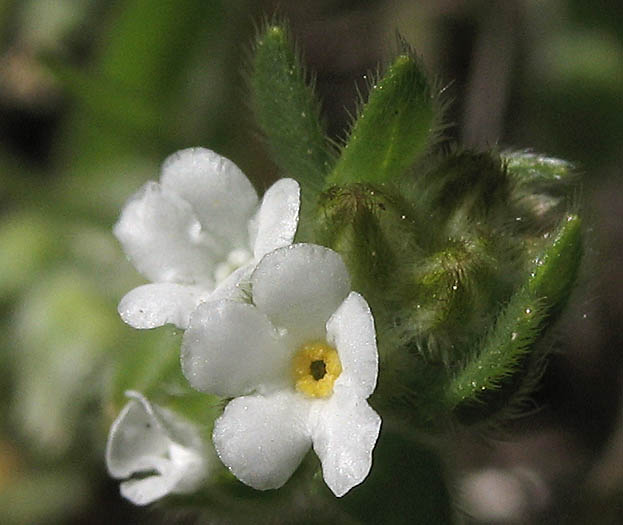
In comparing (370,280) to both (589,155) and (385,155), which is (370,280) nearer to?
(385,155)

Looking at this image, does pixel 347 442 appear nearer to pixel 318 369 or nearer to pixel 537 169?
pixel 318 369

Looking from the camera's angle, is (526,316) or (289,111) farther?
(289,111)

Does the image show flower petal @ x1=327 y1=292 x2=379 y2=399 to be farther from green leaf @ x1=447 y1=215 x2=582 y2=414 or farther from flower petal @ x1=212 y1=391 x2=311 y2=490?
green leaf @ x1=447 y1=215 x2=582 y2=414

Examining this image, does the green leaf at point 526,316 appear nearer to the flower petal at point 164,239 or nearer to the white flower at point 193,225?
the white flower at point 193,225

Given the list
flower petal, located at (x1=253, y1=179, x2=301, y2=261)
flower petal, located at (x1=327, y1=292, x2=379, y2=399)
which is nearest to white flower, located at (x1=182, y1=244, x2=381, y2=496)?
flower petal, located at (x1=327, y1=292, x2=379, y2=399)

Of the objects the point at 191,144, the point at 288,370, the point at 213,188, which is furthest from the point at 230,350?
the point at 191,144

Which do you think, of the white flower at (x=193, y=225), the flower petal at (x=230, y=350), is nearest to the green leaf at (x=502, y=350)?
the flower petal at (x=230, y=350)

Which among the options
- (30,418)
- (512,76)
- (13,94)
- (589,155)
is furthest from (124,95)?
(589,155)
